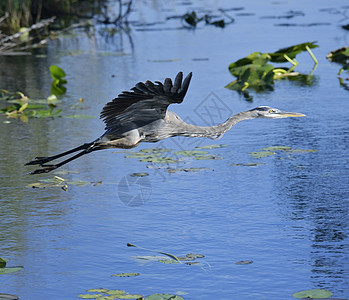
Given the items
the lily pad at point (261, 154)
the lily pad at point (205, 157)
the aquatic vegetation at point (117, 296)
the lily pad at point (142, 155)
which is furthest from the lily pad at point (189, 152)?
the aquatic vegetation at point (117, 296)

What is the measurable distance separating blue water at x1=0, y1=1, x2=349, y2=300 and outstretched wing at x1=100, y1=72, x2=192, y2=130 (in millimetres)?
698

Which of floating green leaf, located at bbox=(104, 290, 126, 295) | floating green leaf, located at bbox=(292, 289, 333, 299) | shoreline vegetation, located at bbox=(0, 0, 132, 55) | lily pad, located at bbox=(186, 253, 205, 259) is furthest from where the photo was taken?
shoreline vegetation, located at bbox=(0, 0, 132, 55)

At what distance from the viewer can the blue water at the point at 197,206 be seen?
4398mm

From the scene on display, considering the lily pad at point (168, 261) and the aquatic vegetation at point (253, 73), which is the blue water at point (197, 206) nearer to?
Answer: the lily pad at point (168, 261)

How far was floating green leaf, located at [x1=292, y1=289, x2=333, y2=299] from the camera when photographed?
4016 mm

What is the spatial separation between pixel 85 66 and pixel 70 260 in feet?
24.2

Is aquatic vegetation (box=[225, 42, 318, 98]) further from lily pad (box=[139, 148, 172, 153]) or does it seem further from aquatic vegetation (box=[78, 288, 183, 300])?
aquatic vegetation (box=[78, 288, 183, 300])

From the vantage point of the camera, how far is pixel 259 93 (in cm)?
955

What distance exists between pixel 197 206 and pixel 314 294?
1.78 m

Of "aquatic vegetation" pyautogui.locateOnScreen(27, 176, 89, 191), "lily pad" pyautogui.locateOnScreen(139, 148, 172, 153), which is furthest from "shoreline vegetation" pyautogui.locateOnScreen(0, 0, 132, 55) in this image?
"aquatic vegetation" pyautogui.locateOnScreen(27, 176, 89, 191)

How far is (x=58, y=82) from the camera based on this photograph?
970cm

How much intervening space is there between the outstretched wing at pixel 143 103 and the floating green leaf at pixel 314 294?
1.45 m

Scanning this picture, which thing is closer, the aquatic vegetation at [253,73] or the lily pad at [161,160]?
the lily pad at [161,160]

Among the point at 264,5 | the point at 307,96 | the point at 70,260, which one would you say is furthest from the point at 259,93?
the point at 264,5
